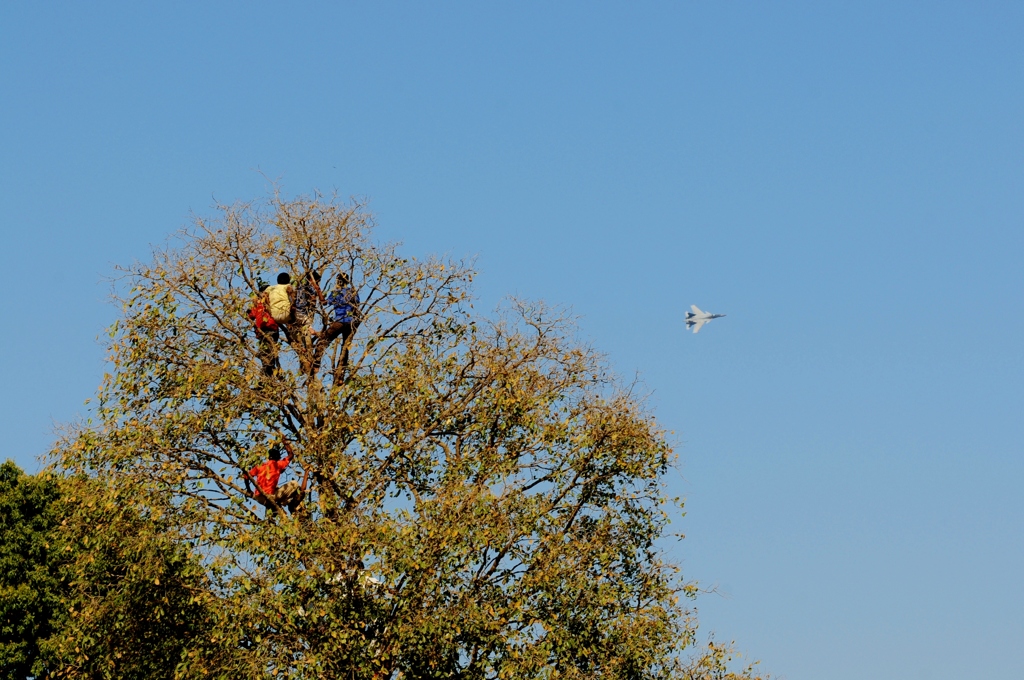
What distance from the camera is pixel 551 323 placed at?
36188 mm

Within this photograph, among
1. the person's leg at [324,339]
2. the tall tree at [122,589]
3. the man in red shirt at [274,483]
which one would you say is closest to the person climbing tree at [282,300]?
the person's leg at [324,339]

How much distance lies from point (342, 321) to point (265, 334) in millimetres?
1826

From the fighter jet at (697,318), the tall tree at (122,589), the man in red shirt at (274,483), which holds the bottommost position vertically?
the tall tree at (122,589)

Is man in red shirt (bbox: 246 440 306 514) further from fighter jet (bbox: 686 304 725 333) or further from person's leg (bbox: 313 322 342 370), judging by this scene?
fighter jet (bbox: 686 304 725 333)

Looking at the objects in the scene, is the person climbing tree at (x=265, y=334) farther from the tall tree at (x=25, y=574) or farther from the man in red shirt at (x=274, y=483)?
the tall tree at (x=25, y=574)

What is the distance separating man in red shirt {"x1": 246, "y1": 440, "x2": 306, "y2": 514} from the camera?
33562mm

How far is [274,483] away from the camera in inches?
1323

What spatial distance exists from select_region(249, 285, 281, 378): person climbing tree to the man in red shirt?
6.69ft

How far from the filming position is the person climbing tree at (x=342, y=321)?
117 feet

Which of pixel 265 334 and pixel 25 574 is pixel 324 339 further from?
pixel 25 574

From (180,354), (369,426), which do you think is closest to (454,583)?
(369,426)

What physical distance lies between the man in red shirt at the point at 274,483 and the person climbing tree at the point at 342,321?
2.75m

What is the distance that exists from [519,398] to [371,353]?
12.0 feet

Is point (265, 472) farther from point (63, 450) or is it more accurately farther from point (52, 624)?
point (52, 624)
